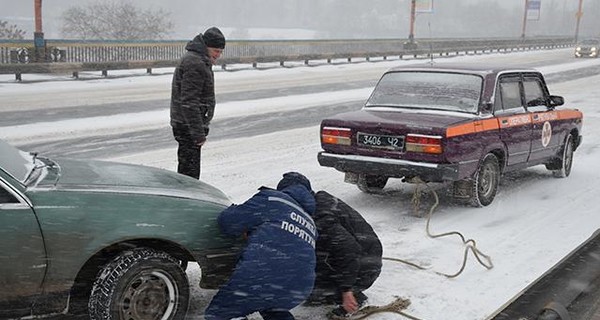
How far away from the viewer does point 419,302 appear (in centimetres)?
487

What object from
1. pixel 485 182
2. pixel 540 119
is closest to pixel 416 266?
pixel 485 182

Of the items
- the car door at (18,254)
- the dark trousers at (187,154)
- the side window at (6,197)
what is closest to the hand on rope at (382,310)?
the car door at (18,254)

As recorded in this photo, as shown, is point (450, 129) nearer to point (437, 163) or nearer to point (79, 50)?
point (437, 163)

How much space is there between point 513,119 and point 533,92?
38.6 inches

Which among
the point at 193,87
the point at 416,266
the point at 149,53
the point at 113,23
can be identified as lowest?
the point at 416,266

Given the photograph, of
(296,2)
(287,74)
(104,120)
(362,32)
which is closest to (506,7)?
(362,32)

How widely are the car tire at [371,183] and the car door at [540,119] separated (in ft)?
6.39

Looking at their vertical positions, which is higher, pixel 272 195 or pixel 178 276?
pixel 272 195

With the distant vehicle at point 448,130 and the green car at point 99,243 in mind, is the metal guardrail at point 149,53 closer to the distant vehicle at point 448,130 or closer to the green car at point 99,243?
the distant vehicle at point 448,130

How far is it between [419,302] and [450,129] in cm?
246

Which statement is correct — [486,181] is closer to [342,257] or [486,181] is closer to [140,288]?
[342,257]

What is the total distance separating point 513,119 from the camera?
787 centimetres

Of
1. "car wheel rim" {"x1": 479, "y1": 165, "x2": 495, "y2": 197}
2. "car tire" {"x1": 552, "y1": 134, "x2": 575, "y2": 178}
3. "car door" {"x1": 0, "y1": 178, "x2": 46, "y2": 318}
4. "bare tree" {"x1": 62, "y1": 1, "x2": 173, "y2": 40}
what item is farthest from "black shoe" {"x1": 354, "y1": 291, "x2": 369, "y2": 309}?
"bare tree" {"x1": 62, "y1": 1, "x2": 173, "y2": 40}

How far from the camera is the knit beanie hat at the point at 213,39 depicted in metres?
6.14
